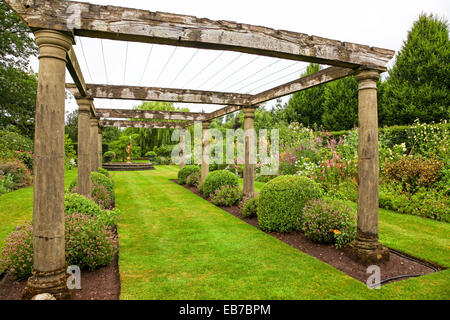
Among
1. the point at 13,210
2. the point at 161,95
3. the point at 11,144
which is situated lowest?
the point at 13,210

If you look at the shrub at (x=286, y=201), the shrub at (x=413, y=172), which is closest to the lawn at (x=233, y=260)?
the shrub at (x=286, y=201)

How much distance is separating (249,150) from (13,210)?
6995 mm

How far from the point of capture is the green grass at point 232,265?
3.50m

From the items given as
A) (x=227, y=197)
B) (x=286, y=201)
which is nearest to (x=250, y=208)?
(x=286, y=201)

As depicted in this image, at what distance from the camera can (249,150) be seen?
809 centimetres

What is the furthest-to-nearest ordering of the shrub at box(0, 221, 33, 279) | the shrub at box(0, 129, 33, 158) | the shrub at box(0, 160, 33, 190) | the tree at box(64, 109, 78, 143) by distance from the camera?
the tree at box(64, 109, 78, 143) < the shrub at box(0, 129, 33, 158) < the shrub at box(0, 160, 33, 190) < the shrub at box(0, 221, 33, 279)

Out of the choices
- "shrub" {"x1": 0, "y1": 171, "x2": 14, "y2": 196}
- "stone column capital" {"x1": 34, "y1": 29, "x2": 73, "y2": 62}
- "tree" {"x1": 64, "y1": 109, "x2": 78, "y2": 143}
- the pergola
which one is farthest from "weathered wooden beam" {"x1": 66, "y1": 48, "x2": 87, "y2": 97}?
"tree" {"x1": 64, "y1": 109, "x2": 78, "y2": 143}

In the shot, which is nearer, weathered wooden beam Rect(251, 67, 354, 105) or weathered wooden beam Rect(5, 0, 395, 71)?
weathered wooden beam Rect(5, 0, 395, 71)

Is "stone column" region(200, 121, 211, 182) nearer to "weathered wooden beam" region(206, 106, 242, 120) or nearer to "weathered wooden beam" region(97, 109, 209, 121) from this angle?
"weathered wooden beam" region(97, 109, 209, 121)

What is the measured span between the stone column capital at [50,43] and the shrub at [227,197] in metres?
6.56

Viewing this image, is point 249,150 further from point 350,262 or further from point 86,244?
point 86,244

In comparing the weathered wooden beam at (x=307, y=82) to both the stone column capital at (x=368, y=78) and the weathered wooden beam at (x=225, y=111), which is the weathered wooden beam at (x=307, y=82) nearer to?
→ the stone column capital at (x=368, y=78)

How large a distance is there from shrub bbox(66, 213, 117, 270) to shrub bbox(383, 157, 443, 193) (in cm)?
831

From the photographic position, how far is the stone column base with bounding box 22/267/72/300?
302 centimetres
